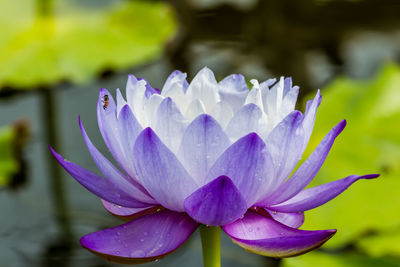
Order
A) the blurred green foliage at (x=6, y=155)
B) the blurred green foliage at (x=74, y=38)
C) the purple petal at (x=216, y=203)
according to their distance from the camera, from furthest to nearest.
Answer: the blurred green foliage at (x=74, y=38) → the blurred green foliage at (x=6, y=155) → the purple petal at (x=216, y=203)

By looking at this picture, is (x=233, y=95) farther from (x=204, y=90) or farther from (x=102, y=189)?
(x=102, y=189)

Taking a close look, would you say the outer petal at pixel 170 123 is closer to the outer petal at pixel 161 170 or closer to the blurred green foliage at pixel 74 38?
the outer petal at pixel 161 170

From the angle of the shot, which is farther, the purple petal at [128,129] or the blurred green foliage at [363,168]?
the blurred green foliage at [363,168]

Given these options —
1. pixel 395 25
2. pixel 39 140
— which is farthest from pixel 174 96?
pixel 395 25

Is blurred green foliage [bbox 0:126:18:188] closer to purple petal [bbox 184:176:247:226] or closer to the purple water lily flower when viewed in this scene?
the purple water lily flower

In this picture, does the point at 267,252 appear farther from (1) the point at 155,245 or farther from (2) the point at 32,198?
(2) the point at 32,198

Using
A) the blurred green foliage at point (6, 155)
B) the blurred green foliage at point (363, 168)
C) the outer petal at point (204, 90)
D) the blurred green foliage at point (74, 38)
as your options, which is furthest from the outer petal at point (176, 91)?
the blurred green foliage at point (74, 38)
